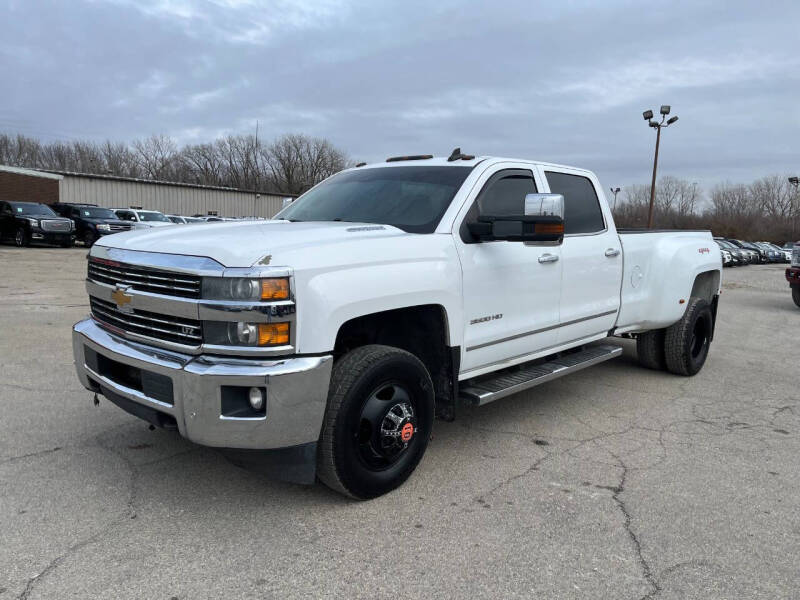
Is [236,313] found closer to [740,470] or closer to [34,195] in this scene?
[740,470]

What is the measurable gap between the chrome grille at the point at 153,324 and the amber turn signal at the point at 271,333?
1.01 feet

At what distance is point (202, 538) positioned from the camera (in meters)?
2.93

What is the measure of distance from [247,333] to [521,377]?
2.14m

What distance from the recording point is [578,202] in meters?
4.98

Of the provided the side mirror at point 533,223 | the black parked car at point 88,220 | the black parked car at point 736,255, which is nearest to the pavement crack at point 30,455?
the side mirror at point 533,223

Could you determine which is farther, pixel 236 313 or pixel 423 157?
pixel 423 157

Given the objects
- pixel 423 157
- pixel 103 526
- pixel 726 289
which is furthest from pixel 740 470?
pixel 726 289

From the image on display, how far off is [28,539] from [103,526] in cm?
31

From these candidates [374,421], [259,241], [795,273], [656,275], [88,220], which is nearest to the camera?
[259,241]

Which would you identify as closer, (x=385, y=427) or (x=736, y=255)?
(x=385, y=427)

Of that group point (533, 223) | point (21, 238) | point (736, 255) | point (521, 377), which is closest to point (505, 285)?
point (533, 223)

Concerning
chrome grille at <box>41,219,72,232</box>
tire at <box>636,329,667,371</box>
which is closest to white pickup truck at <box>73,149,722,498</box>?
tire at <box>636,329,667,371</box>

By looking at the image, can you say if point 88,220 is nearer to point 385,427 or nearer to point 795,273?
point 795,273

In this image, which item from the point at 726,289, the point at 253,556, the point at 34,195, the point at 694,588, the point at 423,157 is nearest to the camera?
the point at 694,588
